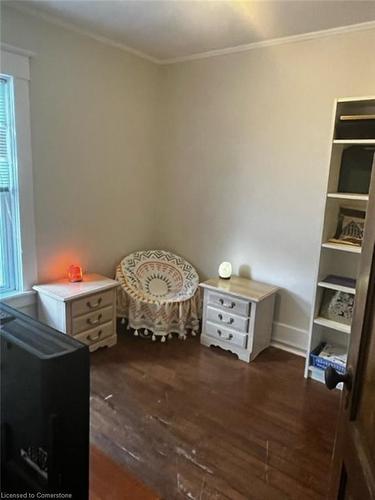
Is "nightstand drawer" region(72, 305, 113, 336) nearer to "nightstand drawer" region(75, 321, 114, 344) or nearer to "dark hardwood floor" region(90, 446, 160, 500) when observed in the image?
"nightstand drawer" region(75, 321, 114, 344)

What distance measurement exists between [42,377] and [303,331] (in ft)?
8.09

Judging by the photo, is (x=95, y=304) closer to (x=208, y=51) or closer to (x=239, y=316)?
(x=239, y=316)

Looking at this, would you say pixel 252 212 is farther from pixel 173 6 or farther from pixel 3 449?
pixel 3 449

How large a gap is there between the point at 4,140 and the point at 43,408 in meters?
2.13

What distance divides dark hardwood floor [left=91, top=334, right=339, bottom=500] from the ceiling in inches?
93.0

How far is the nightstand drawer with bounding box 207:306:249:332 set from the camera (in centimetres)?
285

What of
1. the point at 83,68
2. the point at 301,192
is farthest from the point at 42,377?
the point at 83,68

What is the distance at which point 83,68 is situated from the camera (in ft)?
9.31

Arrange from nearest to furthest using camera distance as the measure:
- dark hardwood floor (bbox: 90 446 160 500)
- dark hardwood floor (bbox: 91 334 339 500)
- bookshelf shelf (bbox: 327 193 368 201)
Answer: dark hardwood floor (bbox: 90 446 160 500) < dark hardwood floor (bbox: 91 334 339 500) < bookshelf shelf (bbox: 327 193 368 201)

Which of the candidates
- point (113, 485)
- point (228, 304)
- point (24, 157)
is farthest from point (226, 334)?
point (24, 157)

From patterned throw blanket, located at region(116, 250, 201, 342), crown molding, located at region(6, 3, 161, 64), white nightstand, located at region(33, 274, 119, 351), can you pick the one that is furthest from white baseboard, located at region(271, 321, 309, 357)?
crown molding, located at region(6, 3, 161, 64)

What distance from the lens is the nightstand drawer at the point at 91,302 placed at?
2.68 meters

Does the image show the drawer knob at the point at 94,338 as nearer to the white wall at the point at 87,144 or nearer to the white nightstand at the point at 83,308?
the white nightstand at the point at 83,308

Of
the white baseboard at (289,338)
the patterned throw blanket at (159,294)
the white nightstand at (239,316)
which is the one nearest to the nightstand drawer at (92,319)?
the patterned throw blanket at (159,294)
